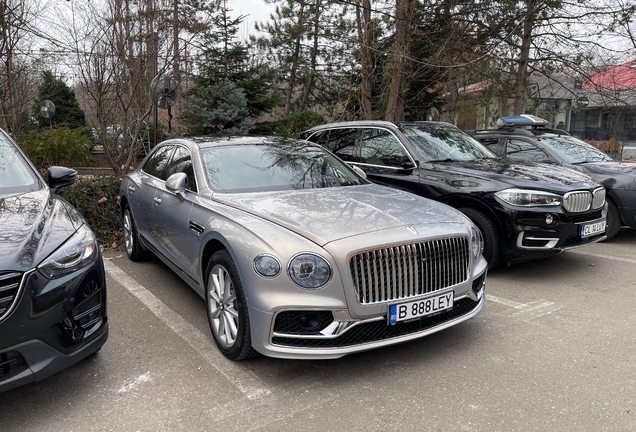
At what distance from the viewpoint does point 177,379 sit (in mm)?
3068

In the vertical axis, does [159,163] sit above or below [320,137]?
below

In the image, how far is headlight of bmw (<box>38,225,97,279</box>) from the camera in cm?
252

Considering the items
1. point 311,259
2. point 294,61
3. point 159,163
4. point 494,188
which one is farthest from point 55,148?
point 294,61

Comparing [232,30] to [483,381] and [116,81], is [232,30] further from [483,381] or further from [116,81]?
[483,381]

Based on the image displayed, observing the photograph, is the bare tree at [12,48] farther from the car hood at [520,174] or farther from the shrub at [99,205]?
the car hood at [520,174]

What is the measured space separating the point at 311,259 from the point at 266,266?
269 millimetres

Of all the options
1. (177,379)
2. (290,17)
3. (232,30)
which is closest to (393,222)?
(177,379)

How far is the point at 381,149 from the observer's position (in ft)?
20.7

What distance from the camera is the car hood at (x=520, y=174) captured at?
503 cm

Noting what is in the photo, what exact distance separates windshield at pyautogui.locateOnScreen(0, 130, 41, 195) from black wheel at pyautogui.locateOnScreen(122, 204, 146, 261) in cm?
171

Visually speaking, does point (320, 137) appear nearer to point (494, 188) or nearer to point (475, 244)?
point (494, 188)

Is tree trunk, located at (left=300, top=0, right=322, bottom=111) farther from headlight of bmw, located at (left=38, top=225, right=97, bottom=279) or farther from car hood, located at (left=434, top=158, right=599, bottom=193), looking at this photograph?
headlight of bmw, located at (left=38, top=225, right=97, bottom=279)

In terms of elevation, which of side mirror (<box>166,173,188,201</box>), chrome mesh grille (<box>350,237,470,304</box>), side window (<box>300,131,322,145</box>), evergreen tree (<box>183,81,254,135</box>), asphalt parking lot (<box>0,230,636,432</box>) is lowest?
asphalt parking lot (<box>0,230,636,432</box>)

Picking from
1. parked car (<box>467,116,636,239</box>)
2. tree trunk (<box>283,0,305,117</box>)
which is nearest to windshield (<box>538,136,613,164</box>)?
parked car (<box>467,116,636,239</box>)
